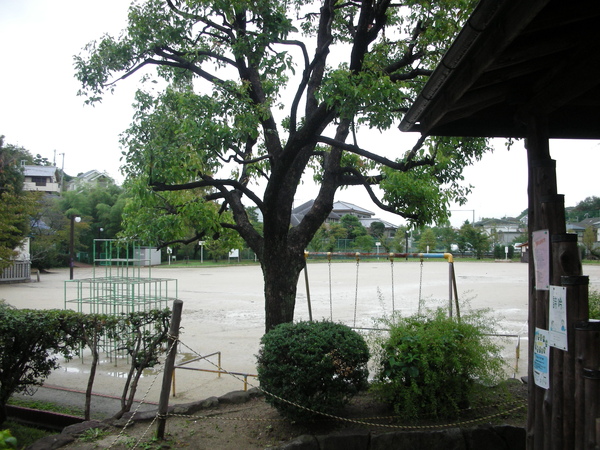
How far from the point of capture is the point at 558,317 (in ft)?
9.82

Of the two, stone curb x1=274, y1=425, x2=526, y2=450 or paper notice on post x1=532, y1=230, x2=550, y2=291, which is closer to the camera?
paper notice on post x1=532, y1=230, x2=550, y2=291

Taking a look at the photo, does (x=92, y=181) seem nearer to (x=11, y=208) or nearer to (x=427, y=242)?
(x=427, y=242)

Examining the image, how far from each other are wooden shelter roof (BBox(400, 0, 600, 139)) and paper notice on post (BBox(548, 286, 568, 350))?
120 cm

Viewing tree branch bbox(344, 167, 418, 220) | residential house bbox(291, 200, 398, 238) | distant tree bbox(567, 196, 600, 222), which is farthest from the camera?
distant tree bbox(567, 196, 600, 222)

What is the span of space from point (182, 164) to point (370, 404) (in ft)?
11.3

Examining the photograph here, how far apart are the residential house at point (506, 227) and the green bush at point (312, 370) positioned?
222 feet

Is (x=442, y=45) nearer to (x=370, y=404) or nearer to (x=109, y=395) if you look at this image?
(x=370, y=404)

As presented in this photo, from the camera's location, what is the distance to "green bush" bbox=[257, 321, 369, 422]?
410 cm

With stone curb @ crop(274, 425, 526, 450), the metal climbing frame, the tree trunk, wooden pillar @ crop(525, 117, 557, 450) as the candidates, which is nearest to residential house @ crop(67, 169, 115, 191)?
the metal climbing frame

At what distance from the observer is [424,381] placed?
166 inches

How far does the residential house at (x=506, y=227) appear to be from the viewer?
7097cm

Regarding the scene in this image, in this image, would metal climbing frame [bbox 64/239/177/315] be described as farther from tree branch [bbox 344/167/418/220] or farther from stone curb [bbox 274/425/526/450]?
stone curb [bbox 274/425/526/450]

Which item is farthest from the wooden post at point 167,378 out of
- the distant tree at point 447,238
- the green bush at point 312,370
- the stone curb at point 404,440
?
the distant tree at point 447,238

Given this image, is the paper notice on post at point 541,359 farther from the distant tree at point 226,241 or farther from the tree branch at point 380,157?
the distant tree at point 226,241
